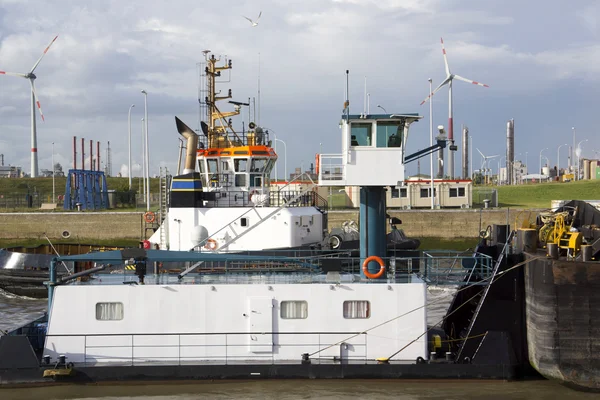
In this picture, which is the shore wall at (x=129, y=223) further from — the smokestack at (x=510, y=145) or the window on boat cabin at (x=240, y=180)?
the smokestack at (x=510, y=145)

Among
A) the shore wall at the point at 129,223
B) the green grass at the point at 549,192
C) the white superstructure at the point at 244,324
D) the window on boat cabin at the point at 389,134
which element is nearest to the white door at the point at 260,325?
the white superstructure at the point at 244,324

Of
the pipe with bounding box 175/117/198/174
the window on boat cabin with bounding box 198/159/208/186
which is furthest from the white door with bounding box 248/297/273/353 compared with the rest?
→ the window on boat cabin with bounding box 198/159/208/186

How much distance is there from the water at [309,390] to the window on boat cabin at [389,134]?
379cm

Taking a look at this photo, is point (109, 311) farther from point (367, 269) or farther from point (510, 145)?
point (510, 145)

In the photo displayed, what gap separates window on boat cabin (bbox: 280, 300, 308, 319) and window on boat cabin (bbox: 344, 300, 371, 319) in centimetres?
89

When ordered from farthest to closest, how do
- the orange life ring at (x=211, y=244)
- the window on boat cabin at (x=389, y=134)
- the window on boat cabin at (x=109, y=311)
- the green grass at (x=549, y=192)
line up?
the green grass at (x=549, y=192) → the orange life ring at (x=211, y=244) → the window on boat cabin at (x=389, y=134) → the window on boat cabin at (x=109, y=311)

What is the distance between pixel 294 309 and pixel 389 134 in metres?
4.51

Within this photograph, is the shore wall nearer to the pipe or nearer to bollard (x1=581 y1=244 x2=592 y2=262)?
the pipe

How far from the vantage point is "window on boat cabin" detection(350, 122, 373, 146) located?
15.2 m

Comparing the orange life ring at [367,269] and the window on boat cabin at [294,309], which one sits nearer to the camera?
the window on boat cabin at [294,309]

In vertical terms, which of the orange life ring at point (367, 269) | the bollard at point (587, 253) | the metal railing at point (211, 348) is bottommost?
the metal railing at point (211, 348)

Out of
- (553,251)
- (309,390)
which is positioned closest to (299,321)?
(309,390)

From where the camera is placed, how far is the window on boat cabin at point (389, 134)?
598 inches

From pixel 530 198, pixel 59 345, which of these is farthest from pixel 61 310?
pixel 530 198
